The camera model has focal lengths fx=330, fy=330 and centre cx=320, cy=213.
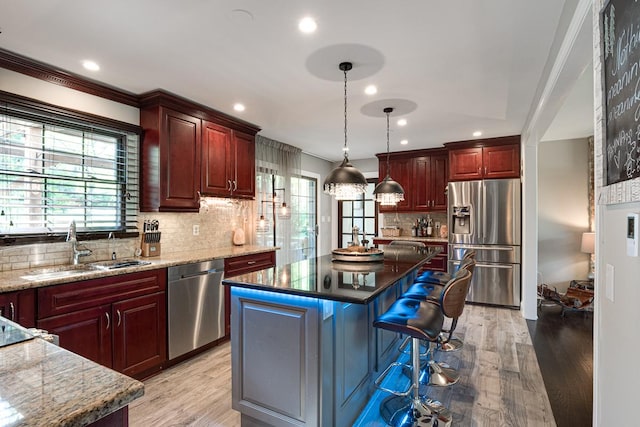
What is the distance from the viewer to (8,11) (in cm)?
191

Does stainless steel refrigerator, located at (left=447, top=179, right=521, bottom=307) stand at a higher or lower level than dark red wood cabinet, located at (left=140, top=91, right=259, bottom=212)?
lower

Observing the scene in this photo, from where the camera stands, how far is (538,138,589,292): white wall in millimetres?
5086

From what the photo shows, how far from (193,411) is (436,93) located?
10.9 ft

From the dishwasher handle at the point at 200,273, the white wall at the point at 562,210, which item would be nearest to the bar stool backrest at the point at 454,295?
the dishwasher handle at the point at 200,273

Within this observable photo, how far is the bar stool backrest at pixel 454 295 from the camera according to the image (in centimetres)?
199

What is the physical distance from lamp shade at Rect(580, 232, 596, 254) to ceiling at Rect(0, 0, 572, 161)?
2.51 m

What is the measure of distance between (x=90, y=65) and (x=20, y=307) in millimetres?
1815

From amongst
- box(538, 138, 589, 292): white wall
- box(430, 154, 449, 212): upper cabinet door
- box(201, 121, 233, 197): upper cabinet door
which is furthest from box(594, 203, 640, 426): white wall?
box(538, 138, 589, 292): white wall

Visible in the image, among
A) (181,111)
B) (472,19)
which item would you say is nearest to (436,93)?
(472,19)

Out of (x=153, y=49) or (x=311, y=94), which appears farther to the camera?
(x=311, y=94)

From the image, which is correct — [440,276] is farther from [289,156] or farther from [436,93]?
[289,156]

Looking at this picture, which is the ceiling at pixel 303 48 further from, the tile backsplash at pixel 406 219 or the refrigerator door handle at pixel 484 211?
the tile backsplash at pixel 406 219

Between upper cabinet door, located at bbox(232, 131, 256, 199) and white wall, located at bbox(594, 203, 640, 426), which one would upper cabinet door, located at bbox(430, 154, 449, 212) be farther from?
white wall, located at bbox(594, 203, 640, 426)

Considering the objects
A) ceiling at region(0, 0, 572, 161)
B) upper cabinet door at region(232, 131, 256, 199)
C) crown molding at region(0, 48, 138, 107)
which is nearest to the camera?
ceiling at region(0, 0, 572, 161)
